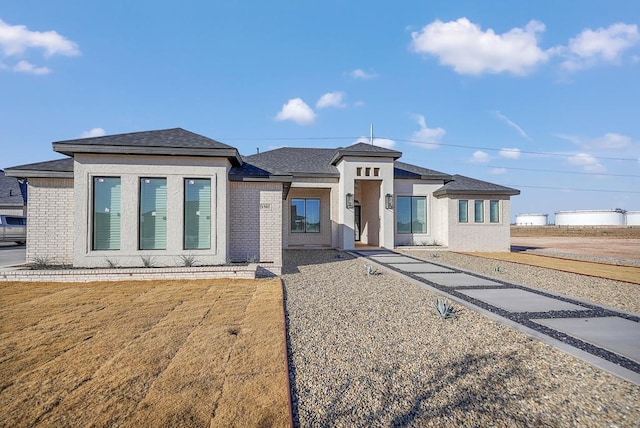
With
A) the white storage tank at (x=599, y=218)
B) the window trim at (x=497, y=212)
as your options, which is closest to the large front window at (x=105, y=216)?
the window trim at (x=497, y=212)

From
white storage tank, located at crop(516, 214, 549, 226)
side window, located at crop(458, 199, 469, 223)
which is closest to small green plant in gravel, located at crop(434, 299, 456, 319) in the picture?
side window, located at crop(458, 199, 469, 223)

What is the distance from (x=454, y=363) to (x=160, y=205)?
8173 millimetres

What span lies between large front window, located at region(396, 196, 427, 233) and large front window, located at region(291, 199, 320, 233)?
4800 mm

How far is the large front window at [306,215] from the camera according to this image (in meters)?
18.0

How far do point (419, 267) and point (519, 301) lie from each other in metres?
4.29

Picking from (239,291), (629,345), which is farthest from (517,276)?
(239,291)

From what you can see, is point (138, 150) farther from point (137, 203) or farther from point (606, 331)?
point (606, 331)

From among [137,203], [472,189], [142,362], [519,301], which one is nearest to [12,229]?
[137,203]

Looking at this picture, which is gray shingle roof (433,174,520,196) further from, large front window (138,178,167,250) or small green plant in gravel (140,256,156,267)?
small green plant in gravel (140,256,156,267)

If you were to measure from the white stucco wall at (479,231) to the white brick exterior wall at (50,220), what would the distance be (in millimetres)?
16132

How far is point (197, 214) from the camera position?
863 cm

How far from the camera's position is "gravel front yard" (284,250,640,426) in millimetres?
2482

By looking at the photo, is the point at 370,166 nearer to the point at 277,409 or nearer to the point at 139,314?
the point at 139,314

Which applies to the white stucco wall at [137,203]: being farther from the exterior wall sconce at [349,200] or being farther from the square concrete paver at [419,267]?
the exterior wall sconce at [349,200]
